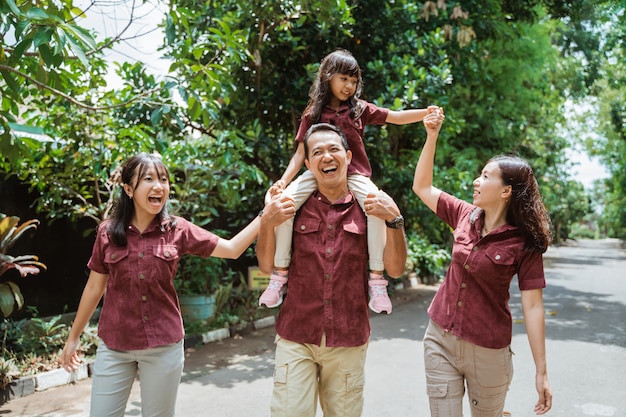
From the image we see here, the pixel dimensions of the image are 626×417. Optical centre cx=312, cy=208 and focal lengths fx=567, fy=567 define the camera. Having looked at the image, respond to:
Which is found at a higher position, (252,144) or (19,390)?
(252,144)

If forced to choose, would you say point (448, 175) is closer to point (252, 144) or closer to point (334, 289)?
point (252, 144)

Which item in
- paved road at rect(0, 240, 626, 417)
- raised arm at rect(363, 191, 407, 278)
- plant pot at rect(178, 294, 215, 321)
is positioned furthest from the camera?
plant pot at rect(178, 294, 215, 321)

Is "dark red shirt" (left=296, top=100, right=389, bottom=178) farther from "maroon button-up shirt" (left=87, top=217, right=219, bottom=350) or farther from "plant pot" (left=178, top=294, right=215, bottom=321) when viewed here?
"plant pot" (left=178, top=294, right=215, bottom=321)

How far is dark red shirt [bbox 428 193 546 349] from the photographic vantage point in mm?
2877

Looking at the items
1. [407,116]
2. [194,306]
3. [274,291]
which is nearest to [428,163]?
[407,116]

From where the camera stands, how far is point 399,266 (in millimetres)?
2727

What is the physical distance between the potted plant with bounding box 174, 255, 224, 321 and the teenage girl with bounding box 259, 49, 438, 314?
5357mm

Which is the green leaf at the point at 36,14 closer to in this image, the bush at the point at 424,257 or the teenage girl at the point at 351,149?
the teenage girl at the point at 351,149

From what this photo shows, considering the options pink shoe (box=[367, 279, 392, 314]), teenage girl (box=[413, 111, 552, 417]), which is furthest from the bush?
pink shoe (box=[367, 279, 392, 314])

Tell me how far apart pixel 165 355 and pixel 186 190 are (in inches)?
198

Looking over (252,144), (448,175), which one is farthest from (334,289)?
(448,175)

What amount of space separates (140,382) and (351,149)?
1697 mm

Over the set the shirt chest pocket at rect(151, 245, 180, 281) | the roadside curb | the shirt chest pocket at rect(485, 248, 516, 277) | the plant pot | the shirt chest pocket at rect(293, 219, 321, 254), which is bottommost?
the roadside curb

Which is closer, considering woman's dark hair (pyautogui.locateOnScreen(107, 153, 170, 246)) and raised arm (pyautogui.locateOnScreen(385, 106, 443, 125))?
woman's dark hair (pyautogui.locateOnScreen(107, 153, 170, 246))
